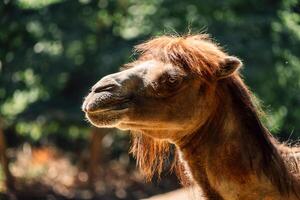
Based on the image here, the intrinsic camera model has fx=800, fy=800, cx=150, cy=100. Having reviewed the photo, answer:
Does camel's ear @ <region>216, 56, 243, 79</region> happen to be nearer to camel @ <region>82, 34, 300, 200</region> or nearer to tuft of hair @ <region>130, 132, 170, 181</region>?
camel @ <region>82, 34, 300, 200</region>

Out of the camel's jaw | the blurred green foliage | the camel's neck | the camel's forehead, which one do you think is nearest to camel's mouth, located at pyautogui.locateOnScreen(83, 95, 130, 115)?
the camel's jaw

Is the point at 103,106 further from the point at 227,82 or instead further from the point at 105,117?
the point at 227,82

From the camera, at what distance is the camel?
4914mm

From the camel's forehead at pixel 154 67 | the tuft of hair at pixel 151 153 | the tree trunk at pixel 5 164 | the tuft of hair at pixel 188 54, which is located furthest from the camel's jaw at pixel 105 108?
the tree trunk at pixel 5 164

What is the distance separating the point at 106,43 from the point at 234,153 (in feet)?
28.8

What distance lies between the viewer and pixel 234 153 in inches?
195

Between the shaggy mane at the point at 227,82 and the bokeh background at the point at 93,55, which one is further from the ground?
the bokeh background at the point at 93,55

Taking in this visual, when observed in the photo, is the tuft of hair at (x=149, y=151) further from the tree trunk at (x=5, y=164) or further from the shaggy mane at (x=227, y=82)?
the tree trunk at (x=5, y=164)

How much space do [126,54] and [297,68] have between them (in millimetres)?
2687

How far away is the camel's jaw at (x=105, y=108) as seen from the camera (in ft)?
15.3

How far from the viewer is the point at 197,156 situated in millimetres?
5055

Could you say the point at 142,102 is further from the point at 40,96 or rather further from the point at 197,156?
the point at 40,96

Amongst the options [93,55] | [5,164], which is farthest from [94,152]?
[93,55]

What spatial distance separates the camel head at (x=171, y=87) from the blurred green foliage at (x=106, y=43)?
7.28m
